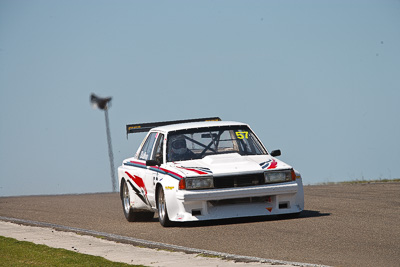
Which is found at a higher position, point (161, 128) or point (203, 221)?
point (161, 128)

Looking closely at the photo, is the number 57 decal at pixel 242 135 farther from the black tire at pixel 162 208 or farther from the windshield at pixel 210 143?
the black tire at pixel 162 208

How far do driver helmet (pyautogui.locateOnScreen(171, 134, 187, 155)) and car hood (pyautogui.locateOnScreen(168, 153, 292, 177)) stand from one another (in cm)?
43

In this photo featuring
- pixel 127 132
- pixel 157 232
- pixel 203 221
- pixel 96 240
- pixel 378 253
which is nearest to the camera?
pixel 378 253

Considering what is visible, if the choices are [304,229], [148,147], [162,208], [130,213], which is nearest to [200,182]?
[162,208]

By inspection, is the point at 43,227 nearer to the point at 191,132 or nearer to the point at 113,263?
the point at 191,132

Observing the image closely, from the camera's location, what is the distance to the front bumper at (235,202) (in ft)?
44.0

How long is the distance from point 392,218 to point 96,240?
4.21 meters

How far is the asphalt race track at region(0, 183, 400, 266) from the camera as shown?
10.0 m

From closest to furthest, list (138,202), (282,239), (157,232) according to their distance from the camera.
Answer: (282,239), (157,232), (138,202)

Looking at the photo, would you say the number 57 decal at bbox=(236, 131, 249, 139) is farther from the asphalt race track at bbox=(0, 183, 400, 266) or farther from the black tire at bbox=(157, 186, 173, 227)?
the black tire at bbox=(157, 186, 173, 227)

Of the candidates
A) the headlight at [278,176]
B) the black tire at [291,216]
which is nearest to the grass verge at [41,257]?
the headlight at [278,176]

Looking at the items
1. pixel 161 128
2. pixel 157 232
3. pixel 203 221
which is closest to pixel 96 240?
pixel 157 232

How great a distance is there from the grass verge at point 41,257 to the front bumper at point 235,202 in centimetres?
226

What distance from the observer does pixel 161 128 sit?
52.3ft
